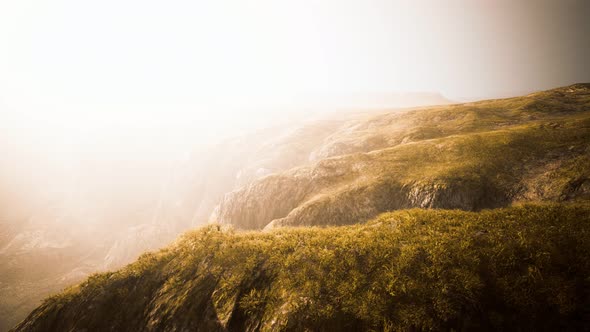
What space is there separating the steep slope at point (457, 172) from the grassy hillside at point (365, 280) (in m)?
12.8

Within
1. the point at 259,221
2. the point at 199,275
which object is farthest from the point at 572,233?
Result: the point at 259,221

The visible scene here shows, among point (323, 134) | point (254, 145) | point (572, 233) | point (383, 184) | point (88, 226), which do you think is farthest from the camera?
point (254, 145)

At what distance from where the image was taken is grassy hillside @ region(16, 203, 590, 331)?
25.4ft

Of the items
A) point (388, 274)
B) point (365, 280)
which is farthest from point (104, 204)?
point (388, 274)

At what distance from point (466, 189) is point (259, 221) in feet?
120

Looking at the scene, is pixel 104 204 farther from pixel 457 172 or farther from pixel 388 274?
pixel 457 172

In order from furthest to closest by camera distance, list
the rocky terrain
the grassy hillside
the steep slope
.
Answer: the rocky terrain → the steep slope → the grassy hillside

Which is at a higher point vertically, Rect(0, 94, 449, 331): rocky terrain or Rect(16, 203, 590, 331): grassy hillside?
Rect(16, 203, 590, 331): grassy hillside

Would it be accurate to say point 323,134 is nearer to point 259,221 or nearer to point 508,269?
point 259,221

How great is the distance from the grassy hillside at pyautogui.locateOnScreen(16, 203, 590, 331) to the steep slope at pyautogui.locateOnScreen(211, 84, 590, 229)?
1283 centimetres

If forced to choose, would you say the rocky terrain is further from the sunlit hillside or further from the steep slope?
the sunlit hillside

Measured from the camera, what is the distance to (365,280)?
9414mm

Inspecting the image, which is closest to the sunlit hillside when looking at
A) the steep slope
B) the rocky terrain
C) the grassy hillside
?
the grassy hillside

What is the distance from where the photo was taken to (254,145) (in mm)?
138375
